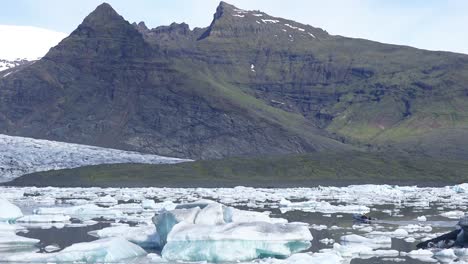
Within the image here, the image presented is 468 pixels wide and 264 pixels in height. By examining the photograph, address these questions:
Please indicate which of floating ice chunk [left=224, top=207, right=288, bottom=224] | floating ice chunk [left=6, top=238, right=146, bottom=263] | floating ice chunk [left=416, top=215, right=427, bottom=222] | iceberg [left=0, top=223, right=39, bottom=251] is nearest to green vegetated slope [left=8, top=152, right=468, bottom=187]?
floating ice chunk [left=416, top=215, right=427, bottom=222]

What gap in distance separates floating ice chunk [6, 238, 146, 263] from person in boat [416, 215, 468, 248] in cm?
1049

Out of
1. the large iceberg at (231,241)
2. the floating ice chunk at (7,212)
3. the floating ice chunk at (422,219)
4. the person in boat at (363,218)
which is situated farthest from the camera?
the floating ice chunk at (422,219)

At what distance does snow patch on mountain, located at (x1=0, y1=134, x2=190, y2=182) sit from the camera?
102894 millimetres

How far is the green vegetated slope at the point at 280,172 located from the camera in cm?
10112

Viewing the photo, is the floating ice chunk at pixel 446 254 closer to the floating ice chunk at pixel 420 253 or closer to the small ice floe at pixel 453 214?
the floating ice chunk at pixel 420 253

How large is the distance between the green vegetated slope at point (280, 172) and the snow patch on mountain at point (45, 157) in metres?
3.49

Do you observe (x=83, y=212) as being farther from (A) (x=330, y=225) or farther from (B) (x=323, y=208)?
(A) (x=330, y=225)

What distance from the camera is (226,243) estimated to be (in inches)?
934

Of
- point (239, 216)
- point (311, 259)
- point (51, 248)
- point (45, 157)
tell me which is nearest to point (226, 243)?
point (311, 259)

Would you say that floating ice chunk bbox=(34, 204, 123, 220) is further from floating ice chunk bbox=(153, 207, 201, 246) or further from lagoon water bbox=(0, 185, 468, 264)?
floating ice chunk bbox=(153, 207, 201, 246)

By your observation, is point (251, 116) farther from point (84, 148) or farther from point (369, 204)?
point (369, 204)

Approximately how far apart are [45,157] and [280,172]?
36292mm

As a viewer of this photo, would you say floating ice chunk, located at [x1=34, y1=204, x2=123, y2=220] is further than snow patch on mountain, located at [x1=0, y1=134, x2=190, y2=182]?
No

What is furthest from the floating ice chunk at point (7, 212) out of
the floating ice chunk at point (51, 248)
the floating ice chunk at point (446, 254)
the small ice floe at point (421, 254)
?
the floating ice chunk at point (446, 254)
